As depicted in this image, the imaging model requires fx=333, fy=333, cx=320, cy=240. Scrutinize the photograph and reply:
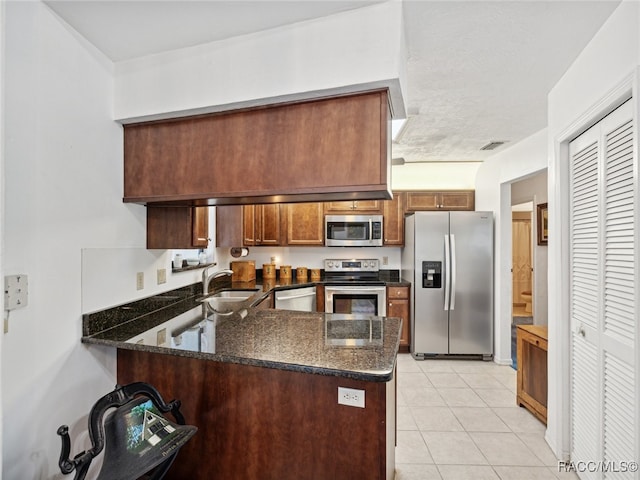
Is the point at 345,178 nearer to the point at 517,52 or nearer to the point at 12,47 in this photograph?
the point at 517,52

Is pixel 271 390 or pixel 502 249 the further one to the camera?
pixel 502 249

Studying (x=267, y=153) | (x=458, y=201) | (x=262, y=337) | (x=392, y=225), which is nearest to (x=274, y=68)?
(x=267, y=153)

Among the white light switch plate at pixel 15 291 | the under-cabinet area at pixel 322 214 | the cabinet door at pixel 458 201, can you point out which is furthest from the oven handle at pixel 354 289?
the white light switch plate at pixel 15 291

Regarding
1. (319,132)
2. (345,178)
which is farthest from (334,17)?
(345,178)

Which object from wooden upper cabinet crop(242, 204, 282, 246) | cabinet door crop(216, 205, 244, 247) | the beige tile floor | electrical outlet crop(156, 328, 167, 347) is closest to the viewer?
electrical outlet crop(156, 328, 167, 347)

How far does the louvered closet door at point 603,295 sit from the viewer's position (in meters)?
1.52

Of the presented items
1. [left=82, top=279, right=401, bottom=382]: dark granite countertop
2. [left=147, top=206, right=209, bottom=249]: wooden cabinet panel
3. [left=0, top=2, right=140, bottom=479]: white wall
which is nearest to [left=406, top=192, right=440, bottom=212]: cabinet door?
[left=82, top=279, right=401, bottom=382]: dark granite countertop

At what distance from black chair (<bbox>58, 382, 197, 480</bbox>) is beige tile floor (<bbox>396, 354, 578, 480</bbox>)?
140 centimetres

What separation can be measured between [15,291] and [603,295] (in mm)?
2704

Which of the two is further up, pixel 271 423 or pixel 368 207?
pixel 368 207

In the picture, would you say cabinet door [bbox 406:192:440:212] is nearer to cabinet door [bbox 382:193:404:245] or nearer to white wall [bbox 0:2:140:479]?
cabinet door [bbox 382:193:404:245]

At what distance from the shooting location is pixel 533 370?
103 inches

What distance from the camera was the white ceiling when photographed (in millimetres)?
1474

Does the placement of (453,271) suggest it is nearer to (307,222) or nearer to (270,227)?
(307,222)
